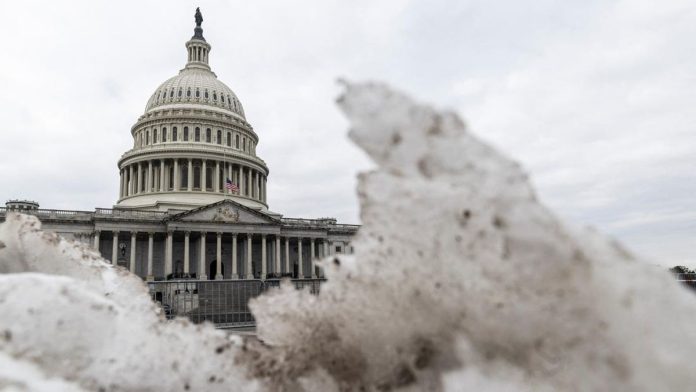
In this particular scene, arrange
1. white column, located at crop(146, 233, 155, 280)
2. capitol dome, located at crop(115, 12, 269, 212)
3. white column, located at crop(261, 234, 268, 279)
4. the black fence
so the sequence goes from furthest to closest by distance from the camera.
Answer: capitol dome, located at crop(115, 12, 269, 212)
white column, located at crop(261, 234, 268, 279)
white column, located at crop(146, 233, 155, 280)
the black fence

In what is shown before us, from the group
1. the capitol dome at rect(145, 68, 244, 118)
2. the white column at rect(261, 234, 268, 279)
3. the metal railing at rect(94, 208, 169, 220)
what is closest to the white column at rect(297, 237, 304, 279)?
the white column at rect(261, 234, 268, 279)

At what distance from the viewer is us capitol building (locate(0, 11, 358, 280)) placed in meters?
48.0

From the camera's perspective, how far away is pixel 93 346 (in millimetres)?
1771

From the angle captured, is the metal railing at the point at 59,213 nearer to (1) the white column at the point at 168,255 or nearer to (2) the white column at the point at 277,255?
(1) the white column at the point at 168,255

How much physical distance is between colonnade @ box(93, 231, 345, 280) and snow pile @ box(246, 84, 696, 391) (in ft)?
152

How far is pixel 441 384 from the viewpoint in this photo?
167 cm

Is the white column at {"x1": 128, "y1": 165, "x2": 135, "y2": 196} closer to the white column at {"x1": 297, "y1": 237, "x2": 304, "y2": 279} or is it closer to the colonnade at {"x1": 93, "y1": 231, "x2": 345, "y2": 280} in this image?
the colonnade at {"x1": 93, "y1": 231, "x2": 345, "y2": 280}

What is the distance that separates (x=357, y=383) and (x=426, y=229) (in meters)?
0.75

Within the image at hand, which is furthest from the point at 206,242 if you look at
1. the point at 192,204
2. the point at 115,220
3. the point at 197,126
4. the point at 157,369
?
the point at 157,369

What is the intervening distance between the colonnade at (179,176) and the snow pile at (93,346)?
56.2m

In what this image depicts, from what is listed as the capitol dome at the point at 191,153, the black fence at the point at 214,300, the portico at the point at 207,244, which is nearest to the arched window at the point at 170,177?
the capitol dome at the point at 191,153

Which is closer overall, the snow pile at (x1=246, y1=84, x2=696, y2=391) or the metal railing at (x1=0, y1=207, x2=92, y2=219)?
the snow pile at (x1=246, y1=84, x2=696, y2=391)

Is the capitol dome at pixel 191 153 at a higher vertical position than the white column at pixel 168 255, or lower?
higher

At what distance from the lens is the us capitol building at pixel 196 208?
157ft
